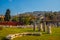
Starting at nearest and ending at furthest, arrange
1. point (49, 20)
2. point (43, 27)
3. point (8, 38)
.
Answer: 1. point (8, 38)
2. point (43, 27)
3. point (49, 20)

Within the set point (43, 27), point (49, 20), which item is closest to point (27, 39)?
point (43, 27)

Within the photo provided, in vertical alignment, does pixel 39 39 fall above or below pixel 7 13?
below

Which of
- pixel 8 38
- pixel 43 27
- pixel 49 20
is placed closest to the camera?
pixel 8 38

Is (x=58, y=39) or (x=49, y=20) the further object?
(x=49, y=20)

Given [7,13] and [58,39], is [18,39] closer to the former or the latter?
[58,39]

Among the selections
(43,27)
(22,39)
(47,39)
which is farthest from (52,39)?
(43,27)

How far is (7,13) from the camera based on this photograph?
80375 mm

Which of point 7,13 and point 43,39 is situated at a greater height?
point 7,13

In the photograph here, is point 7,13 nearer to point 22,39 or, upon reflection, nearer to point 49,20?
point 49,20

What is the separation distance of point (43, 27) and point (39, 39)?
35.9 feet

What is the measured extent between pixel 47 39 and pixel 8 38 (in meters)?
3.72

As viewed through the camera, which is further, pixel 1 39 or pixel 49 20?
pixel 49 20

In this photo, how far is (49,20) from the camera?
3091 inches

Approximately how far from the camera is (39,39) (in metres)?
16.2
